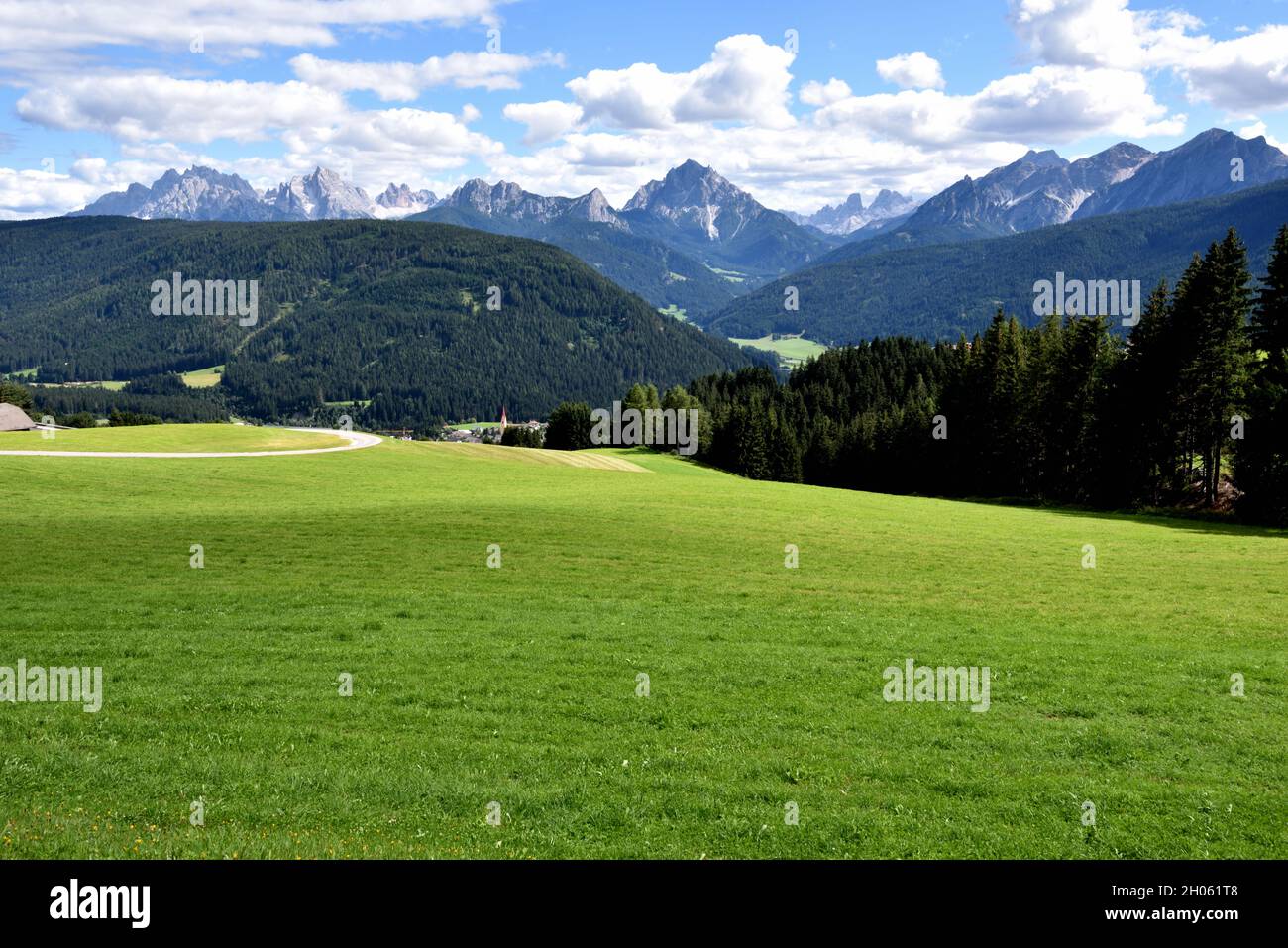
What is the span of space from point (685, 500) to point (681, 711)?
38.6 m

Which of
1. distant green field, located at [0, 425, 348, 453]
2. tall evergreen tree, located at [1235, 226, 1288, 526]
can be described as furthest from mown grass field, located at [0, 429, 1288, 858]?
distant green field, located at [0, 425, 348, 453]

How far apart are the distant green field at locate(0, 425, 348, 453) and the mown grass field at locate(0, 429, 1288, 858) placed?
3379 centimetres

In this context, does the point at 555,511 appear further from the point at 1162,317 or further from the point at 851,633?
the point at 1162,317

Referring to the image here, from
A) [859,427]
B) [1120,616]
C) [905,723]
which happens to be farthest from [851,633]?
[859,427]

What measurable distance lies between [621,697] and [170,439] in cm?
7303

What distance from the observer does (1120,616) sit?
25.5 m

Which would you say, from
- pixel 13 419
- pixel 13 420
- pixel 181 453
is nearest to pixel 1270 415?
pixel 181 453

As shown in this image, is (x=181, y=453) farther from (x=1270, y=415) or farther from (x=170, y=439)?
(x=1270, y=415)

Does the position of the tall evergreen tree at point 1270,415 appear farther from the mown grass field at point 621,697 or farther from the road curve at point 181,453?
the road curve at point 181,453

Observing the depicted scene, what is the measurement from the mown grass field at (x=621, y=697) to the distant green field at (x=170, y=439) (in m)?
33.8

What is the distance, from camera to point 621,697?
17.0 metres

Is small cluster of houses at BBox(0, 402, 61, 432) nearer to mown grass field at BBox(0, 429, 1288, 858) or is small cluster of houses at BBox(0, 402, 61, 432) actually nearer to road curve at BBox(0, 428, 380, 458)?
road curve at BBox(0, 428, 380, 458)

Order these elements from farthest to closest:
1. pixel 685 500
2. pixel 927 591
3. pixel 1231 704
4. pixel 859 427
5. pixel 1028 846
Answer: pixel 859 427 < pixel 685 500 < pixel 927 591 < pixel 1231 704 < pixel 1028 846

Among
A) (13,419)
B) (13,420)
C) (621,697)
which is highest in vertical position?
(13,419)
